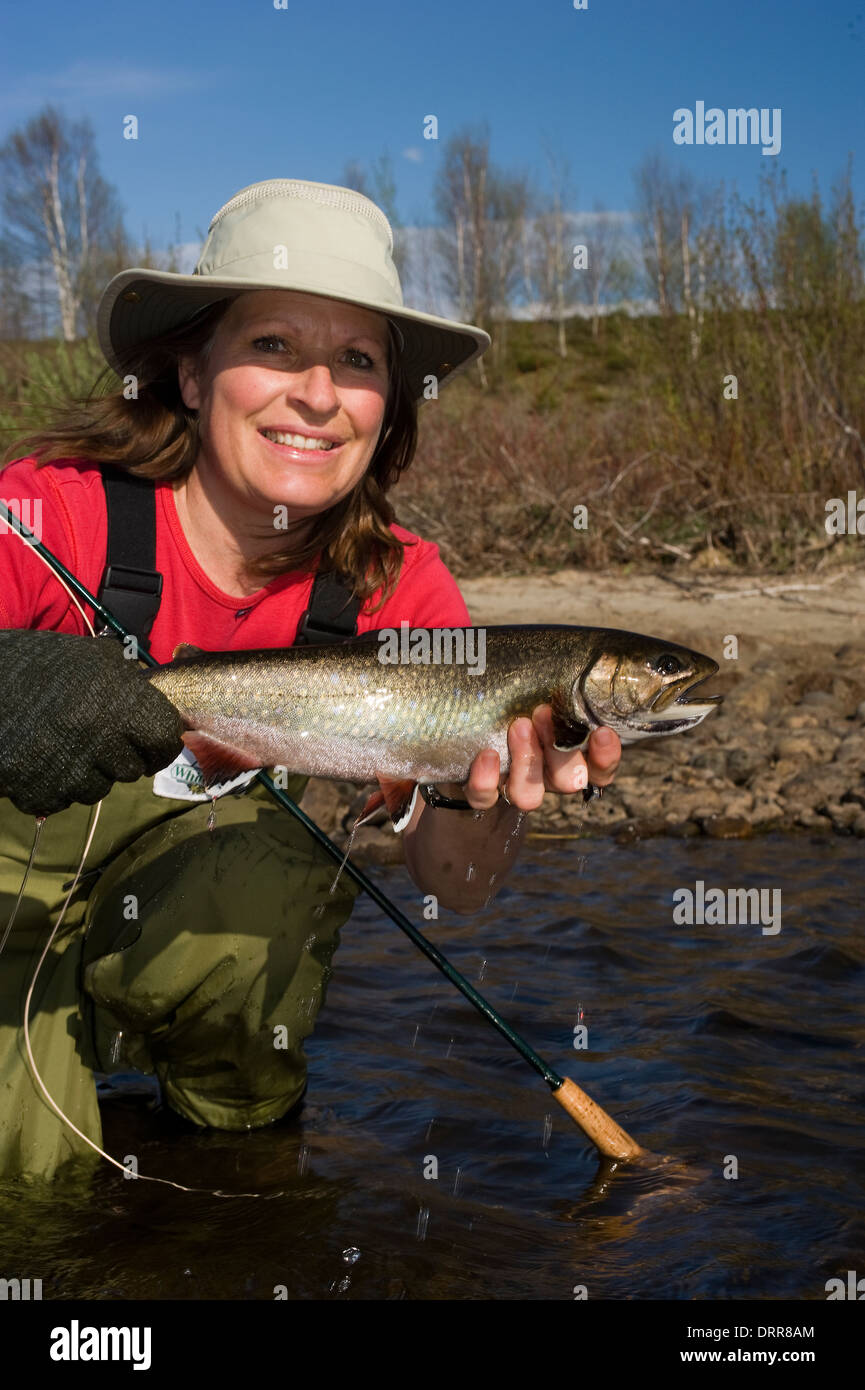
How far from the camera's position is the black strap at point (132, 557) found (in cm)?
364

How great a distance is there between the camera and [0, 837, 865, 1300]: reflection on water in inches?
129

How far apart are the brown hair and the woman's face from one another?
189 millimetres

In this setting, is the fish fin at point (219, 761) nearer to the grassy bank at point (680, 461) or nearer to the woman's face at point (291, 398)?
the woman's face at point (291, 398)

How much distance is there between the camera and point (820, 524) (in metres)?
11.1

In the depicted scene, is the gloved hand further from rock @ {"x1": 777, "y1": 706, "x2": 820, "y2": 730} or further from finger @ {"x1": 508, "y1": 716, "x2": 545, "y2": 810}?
rock @ {"x1": 777, "y1": 706, "x2": 820, "y2": 730}

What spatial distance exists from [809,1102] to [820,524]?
781cm

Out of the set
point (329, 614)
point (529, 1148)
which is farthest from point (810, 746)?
point (329, 614)

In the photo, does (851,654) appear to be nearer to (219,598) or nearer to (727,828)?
(727,828)

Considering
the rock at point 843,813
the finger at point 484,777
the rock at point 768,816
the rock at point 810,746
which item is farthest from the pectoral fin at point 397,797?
the rock at point 810,746

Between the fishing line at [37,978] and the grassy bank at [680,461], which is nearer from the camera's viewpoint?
the fishing line at [37,978]

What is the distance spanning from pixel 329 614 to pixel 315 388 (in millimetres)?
649

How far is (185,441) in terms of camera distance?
3920 millimetres

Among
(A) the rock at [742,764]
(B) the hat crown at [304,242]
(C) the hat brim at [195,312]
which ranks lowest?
(A) the rock at [742,764]
